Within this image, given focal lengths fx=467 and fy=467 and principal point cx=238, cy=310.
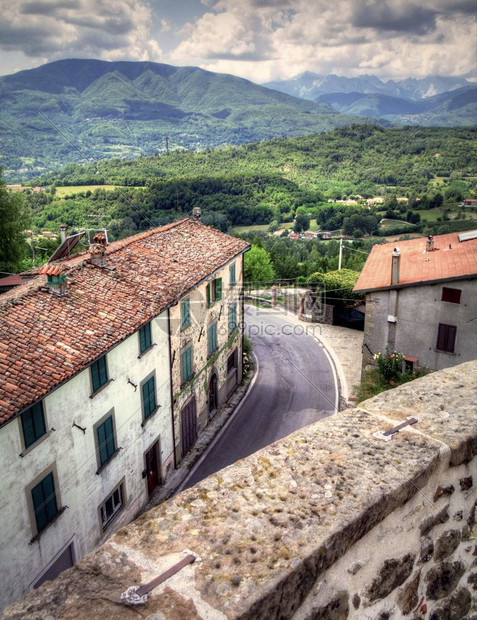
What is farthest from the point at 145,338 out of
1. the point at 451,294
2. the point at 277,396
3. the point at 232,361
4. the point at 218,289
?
the point at 451,294

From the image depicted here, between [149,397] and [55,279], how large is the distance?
5.60 m

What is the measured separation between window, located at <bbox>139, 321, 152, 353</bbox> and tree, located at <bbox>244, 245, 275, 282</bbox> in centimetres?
3854

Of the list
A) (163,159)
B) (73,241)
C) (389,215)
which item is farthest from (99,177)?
(73,241)

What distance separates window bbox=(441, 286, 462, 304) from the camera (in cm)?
2394

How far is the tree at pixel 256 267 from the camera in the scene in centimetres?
5562

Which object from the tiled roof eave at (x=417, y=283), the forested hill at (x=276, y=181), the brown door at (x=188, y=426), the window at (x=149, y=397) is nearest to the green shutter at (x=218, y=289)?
the brown door at (x=188, y=426)

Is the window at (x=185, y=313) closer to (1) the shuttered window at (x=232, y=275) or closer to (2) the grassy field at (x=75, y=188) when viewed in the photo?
(1) the shuttered window at (x=232, y=275)

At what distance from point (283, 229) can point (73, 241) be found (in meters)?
79.0

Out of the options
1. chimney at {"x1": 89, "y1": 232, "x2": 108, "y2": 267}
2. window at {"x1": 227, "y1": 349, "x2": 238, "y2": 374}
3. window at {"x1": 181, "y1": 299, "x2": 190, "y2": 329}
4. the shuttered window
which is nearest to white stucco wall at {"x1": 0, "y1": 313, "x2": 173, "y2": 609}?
window at {"x1": 181, "y1": 299, "x2": 190, "y2": 329}

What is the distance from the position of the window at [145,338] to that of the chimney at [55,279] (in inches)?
116

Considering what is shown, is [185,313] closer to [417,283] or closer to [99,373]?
[99,373]

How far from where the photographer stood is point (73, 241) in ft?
73.6

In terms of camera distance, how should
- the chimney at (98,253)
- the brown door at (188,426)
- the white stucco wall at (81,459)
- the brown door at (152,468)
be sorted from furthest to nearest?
the brown door at (188,426) → the chimney at (98,253) → the brown door at (152,468) → the white stucco wall at (81,459)

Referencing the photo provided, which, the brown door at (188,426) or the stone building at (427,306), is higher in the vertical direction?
the stone building at (427,306)
